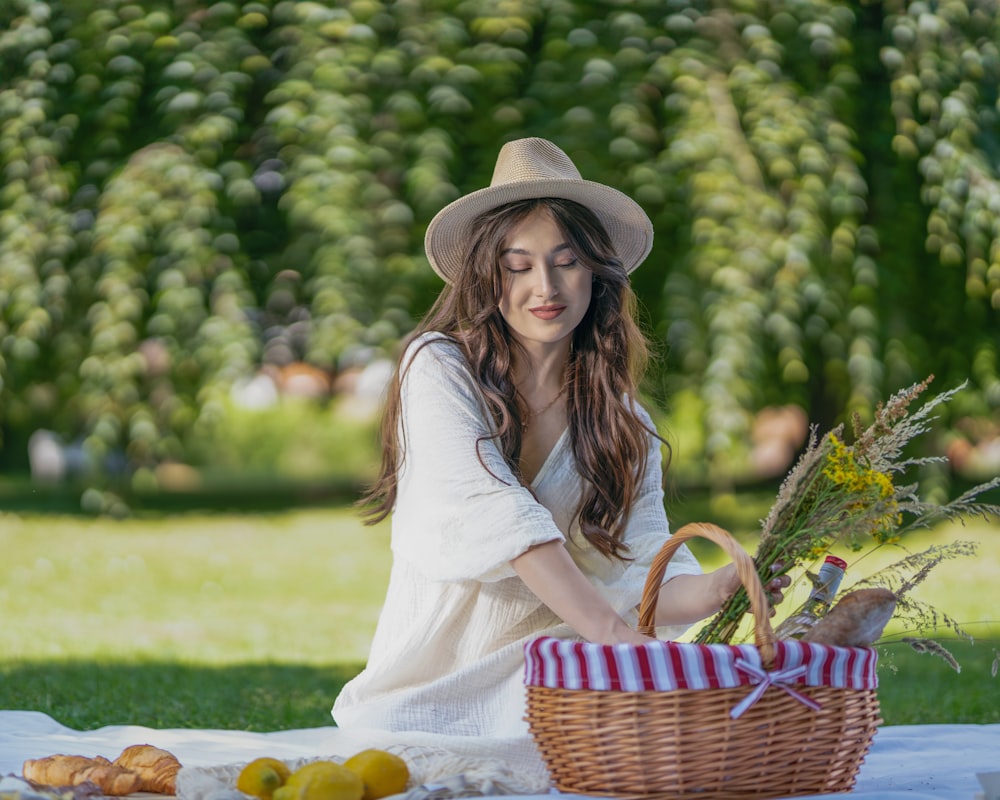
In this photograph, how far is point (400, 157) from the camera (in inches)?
201

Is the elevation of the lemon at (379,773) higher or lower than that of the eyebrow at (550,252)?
lower

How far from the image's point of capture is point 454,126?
5.21 m

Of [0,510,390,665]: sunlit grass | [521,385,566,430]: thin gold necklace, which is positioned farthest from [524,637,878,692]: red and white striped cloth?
[0,510,390,665]: sunlit grass

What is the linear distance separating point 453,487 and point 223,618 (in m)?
3.71

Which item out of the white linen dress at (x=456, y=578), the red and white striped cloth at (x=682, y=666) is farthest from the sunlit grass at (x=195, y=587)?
the red and white striped cloth at (x=682, y=666)

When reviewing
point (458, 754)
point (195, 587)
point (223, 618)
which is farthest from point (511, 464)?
point (195, 587)

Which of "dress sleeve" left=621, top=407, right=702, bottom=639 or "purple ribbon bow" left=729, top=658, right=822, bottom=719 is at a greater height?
"purple ribbon bow" left=729, top=658, right=822, bottom=719

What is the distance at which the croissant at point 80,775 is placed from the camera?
215 cm

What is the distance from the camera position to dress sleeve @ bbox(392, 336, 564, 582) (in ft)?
7.11

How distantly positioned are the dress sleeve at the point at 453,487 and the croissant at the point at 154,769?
508 mm

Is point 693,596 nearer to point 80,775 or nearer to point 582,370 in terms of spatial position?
point 582,370

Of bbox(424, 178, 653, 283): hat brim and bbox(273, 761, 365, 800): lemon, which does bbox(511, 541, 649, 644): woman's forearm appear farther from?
bbox(424, 178, 653, 283): hat brim

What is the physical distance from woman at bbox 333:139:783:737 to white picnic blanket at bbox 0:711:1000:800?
0.50 feet

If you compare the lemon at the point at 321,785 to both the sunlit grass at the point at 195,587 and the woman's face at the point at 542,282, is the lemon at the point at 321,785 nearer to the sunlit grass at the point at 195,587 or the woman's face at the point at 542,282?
the woman's face at the point at 542,282
